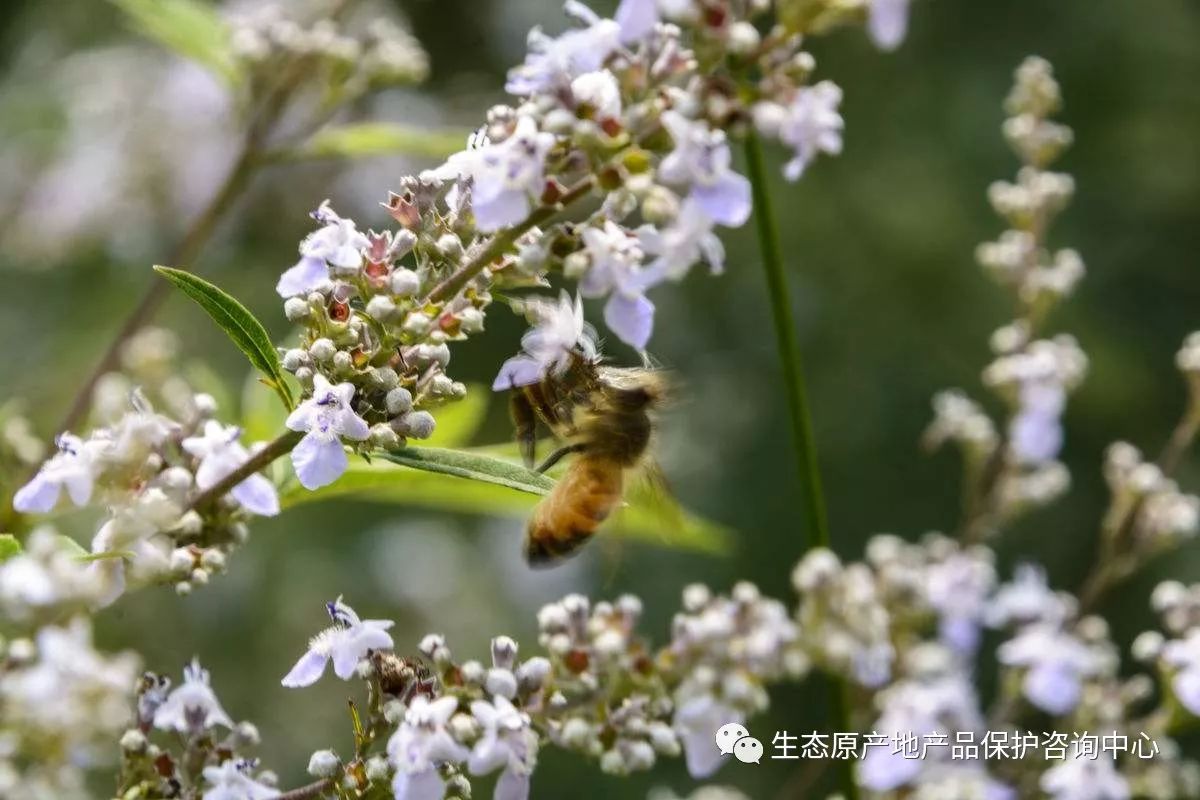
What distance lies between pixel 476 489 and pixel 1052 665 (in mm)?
731

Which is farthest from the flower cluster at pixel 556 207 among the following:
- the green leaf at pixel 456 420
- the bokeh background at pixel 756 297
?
the bokeh background at pixel 756 297

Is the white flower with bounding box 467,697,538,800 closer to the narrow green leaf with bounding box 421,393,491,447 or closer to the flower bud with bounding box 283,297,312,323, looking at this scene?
the flower bud with bounding box 283,297,312,323

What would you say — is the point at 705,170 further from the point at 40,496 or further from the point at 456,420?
the point at 456,420

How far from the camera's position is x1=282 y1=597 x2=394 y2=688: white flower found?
42.1 inches

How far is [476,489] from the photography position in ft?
4.94

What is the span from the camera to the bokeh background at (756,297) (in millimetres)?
3260

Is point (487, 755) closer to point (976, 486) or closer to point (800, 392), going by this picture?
point (800, 392)

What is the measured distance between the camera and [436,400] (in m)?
1.04

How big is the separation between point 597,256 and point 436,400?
0.52 feet

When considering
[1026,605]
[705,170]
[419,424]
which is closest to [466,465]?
[419,424]

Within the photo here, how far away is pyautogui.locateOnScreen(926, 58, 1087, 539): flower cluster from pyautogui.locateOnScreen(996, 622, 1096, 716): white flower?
17cm

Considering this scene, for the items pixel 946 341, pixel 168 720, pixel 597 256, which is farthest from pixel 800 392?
pixel 946 341

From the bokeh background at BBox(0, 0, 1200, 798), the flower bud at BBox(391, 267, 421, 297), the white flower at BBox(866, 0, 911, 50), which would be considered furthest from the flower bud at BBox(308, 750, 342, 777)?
the bokeh background at BBox(0, 0, 1200, 798)

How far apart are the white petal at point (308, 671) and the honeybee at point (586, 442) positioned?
1.16ft
